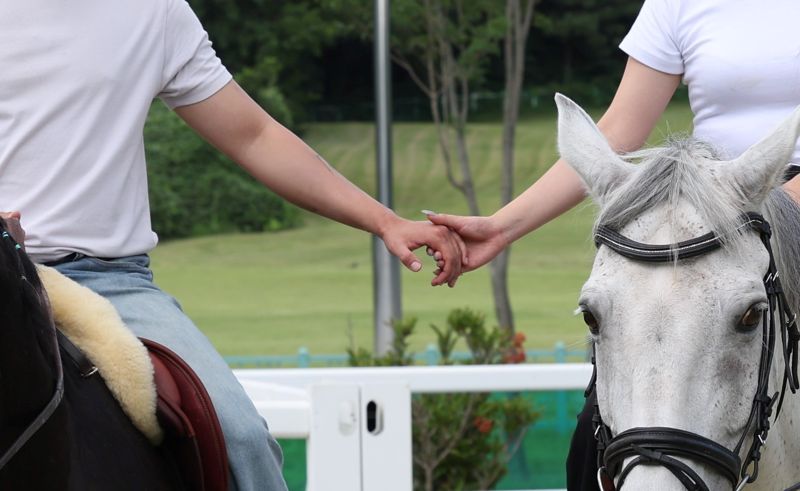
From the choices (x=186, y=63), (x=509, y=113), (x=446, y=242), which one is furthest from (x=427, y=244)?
(x=509, y=113)

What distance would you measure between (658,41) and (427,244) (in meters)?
0.92

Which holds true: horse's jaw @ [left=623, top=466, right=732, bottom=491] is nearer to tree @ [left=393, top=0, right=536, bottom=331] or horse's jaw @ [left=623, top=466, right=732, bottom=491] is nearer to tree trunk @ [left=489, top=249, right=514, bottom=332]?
tree @ [left=393, top=0, right=536, bottom=331]

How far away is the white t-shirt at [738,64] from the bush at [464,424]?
14.0 ft

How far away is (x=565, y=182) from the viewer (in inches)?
127

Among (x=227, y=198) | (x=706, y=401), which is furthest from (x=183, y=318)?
(x=227, y=198)

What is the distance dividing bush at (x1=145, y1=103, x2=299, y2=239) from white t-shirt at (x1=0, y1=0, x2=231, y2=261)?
10.3 meters

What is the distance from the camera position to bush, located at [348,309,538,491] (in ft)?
23.6

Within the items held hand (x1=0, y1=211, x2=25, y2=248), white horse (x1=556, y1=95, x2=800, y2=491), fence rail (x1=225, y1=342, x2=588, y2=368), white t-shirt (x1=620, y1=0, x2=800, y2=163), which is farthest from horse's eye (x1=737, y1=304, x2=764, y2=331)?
fence rail (x1=225, y1=342, x2=588, y2=368)

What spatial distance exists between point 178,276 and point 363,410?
34.3 ft

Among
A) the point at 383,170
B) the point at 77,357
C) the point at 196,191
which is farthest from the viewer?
the point at 196,191

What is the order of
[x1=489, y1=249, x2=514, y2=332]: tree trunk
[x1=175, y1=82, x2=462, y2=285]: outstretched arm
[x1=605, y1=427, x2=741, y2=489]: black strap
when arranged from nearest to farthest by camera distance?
[x1=605, y1=427, x2=741, y2=489]: black strap → [x1=175, y1=82, x2=462, y2=285]: outstretched arm → [x1=489, y1=249, x2=514, y2=332]: tree trunk

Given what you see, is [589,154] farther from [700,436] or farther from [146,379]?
[146,379]

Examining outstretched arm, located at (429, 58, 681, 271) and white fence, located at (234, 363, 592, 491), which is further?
white fence, located at (234, 363, 592, 491)

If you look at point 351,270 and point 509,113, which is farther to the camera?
point 351,270
